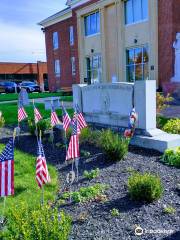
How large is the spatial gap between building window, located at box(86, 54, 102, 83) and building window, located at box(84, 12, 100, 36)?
2.19 m

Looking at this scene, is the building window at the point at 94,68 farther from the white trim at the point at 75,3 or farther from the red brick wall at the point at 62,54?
the white trim at the point at 75,3

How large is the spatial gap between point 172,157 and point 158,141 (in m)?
0.92

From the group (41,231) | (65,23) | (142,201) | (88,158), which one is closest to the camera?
→ (41,231)

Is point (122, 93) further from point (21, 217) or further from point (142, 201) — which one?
point (21, 217)

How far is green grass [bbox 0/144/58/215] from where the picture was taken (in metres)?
4.97

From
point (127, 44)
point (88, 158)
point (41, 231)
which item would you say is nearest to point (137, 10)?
point (127, 44)

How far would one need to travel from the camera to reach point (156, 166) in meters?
6.34

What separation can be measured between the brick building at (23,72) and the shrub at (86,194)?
56.1 metres

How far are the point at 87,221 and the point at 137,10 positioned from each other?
69.4ft

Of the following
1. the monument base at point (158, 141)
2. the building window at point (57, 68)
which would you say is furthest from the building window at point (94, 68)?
the monument base at point (158, 141)

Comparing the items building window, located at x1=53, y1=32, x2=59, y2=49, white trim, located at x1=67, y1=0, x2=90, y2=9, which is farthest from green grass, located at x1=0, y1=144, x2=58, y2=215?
building window, located at x1=53, y1=32, x2=59, y2=49

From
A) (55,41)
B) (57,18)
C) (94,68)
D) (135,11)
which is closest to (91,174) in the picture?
(135,11)

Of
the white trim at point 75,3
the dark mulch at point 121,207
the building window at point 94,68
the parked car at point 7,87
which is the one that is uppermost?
the white trim at point 75,3

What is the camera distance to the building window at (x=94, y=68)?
27.3m
